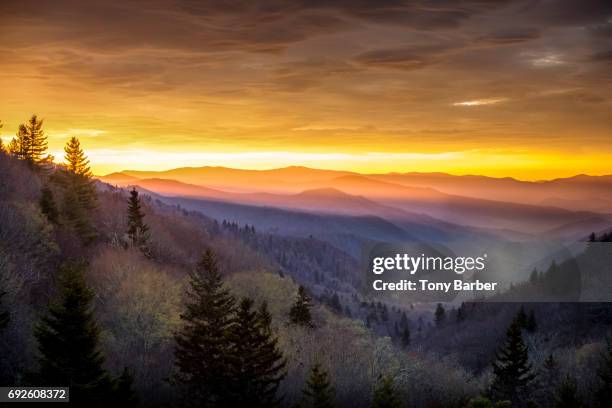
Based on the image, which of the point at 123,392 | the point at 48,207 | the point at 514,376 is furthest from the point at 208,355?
the point at 48,207

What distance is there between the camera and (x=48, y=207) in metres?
71.5

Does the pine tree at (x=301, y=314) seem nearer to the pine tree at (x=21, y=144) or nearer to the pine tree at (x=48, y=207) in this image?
the pine tree at (x=48, y=207)

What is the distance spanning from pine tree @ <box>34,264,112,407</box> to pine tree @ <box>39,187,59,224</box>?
45.5 metres

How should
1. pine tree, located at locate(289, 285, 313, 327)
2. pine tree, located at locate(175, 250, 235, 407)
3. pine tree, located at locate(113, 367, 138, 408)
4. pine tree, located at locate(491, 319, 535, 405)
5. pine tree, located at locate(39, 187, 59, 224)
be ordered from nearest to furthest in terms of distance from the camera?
pine tree, located at locate(113, 367, 138, 408) → pine tree, located at locate(175, 250, 235, 407) → pine tree, located at locate(491, 319, 535, 405) → pine tree, located at locate(289, 285, 313, 327) → pine tree, located at locate(39, 187, 59, 224)

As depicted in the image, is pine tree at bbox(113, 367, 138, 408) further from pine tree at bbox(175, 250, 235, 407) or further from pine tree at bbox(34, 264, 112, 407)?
pine tree at bbox(175, 250, 235, 407)

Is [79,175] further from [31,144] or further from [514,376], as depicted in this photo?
[514,376]

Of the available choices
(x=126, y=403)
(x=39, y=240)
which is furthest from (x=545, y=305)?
(x=126, y=403)

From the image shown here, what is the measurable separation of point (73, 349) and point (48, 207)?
4684 centimetres

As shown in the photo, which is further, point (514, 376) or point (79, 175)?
point (79, 175)

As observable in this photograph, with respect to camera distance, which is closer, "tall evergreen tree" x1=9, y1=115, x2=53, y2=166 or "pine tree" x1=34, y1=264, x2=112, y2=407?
"pine tree" x1=34, y1=264, x2=112, y2=407

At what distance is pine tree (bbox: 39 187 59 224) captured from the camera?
2803 inches

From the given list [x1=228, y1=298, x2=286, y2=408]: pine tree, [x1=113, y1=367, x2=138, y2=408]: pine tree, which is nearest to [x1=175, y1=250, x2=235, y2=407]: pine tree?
[x1=228, y1=298, x2=286, y2=408]: pine tree

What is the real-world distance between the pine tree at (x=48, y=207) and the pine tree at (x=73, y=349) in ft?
149

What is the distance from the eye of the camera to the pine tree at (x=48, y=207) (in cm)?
7119
